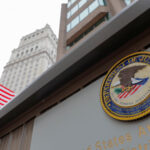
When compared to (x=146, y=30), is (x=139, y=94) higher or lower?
lower

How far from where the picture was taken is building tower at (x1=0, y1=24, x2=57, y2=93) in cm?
7181

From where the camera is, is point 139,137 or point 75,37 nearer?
point 139,137

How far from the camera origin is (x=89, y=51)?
14.9 ft

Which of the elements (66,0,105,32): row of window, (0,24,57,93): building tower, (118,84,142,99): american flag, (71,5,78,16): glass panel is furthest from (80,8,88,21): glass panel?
(0,24,57,93): building tower

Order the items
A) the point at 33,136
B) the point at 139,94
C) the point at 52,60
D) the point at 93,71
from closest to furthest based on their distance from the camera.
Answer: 1. the point at 139,94
2. the point at 93,71
3. the point at 33,136
4. the point at 52,60

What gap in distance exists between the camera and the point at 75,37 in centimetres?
1848

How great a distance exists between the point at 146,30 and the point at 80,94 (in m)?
2.39

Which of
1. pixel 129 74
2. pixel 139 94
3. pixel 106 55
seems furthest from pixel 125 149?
pixel 106 55

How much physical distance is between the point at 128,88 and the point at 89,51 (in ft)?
4.97

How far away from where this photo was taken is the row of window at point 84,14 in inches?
708

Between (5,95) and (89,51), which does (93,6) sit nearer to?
(5,95)

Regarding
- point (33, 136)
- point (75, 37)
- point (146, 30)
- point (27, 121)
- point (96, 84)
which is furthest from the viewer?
point (75, 37)

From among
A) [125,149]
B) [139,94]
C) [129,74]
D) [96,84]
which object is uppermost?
[96,84]

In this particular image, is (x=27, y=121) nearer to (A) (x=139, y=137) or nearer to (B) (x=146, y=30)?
(A) (x=139, y=137)
